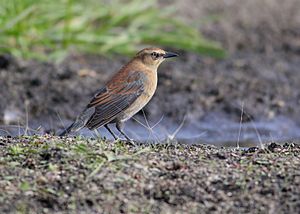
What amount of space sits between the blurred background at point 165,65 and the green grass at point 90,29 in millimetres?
15

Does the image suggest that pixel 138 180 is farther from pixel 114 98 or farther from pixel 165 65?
pixel 165 65

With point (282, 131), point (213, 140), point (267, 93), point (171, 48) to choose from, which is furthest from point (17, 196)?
point (171, 48)

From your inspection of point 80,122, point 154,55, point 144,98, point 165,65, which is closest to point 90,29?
point 165,65

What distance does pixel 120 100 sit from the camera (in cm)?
822

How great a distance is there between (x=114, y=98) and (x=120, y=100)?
71mm

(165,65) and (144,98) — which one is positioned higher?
(165,65)

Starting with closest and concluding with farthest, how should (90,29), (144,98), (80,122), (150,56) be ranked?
(80,122)
(144,98)
(150,56)
(90,29)

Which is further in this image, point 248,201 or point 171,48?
point 171,48

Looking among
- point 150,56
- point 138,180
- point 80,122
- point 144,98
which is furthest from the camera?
point 150,56

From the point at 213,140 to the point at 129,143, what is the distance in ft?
11.0

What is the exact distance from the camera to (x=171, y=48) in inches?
499

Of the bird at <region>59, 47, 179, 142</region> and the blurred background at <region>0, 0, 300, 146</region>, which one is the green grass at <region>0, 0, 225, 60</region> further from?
the bird at <region>59, 47, 179, 142</region>

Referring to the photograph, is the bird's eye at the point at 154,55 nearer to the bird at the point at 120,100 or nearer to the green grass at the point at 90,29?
the bird at the point at 120,100

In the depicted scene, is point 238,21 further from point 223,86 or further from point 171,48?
point 223,86
